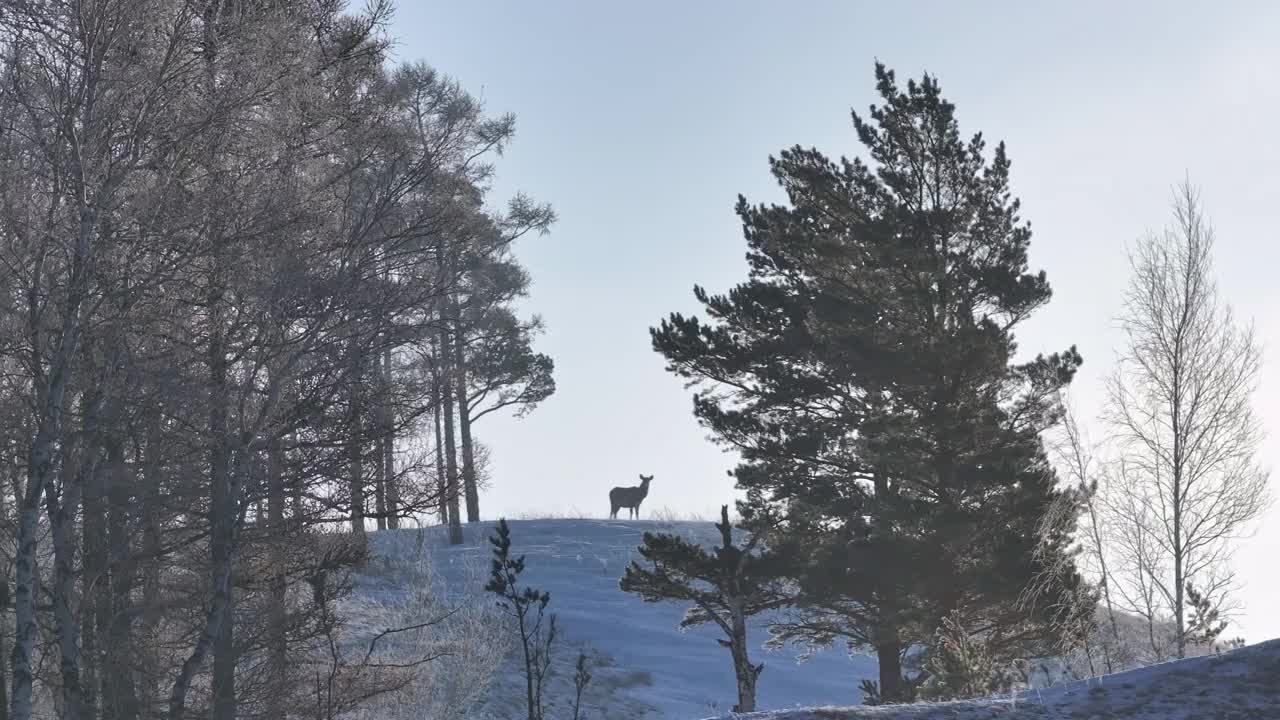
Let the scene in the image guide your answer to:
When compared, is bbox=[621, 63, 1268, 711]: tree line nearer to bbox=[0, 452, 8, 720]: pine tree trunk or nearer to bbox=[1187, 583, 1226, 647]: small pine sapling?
bbox=[1187, 583, 1226, 647]: small pine sapling

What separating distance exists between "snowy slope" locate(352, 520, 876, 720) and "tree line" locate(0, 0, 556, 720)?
235 inches

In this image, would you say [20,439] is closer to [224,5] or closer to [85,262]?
[85,262]

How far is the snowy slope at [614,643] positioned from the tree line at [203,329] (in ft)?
19.6

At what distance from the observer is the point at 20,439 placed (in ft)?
40.7

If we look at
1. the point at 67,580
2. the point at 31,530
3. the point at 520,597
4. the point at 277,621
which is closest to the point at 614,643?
the point at 277,621

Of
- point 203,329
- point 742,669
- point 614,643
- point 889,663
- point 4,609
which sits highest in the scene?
point 203,329

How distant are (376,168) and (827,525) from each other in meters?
9.86

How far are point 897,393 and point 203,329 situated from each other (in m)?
11.0

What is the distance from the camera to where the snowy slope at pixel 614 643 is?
74.4ft

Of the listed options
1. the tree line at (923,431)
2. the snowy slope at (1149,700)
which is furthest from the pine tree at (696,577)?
the snowy slope at (1149,700)

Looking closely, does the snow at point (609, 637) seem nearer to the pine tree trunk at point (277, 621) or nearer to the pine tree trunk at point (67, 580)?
the pine tree trunk at point (277, 621)

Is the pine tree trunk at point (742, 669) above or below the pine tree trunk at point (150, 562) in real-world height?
below

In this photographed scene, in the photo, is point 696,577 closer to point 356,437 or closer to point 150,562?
point 356,437

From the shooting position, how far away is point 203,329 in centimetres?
1235
